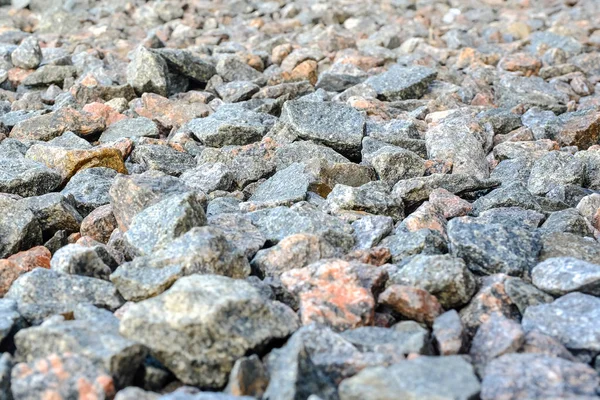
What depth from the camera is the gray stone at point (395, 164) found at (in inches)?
161

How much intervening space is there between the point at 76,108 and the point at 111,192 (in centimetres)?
227

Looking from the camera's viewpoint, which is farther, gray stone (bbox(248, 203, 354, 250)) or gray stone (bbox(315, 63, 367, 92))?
gray stone (bbox(315, 63, 367, 92))

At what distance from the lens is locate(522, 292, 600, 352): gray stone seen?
2.49 m

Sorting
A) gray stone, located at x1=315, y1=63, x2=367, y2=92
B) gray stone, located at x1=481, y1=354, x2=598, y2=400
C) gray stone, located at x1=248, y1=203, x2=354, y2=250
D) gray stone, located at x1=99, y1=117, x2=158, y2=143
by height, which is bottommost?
gray stone, located at x1=315, y1=63, x2=367, y2=92

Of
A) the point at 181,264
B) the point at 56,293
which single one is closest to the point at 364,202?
the point at 181,264

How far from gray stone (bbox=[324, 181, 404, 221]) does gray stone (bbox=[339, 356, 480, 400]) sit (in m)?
1.40

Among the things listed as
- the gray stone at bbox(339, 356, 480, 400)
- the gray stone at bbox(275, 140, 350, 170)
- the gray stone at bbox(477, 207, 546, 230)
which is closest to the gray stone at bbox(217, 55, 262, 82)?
the gray stone at bbox(275, 140, 350, 170)

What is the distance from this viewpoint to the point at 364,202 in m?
3.59

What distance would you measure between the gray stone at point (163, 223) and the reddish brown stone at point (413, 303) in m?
0.92

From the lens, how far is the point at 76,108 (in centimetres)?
547

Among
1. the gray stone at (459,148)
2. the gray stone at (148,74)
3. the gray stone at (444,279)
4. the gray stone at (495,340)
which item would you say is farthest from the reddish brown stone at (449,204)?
the gray stone at (148,74)

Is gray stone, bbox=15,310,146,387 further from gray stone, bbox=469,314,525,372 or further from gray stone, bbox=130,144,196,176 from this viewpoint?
gray stone, bbox=130,144,196,176

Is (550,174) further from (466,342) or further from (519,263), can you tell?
(466,342)

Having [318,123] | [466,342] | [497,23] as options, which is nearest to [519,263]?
[466,342]
